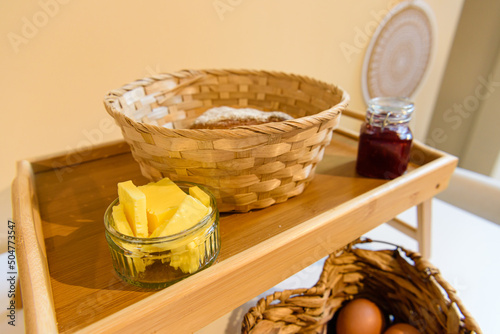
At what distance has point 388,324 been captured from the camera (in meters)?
0.67

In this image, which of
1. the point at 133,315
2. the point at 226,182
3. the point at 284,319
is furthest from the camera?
the point at 284,319

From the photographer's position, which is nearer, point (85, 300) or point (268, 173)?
point (85, 300)

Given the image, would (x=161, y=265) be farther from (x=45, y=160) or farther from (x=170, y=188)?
(x=45, y=160)

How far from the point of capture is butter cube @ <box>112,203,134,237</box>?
Result: 360 mm

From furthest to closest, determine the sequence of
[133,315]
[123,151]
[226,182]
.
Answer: [123,151]
[226,182]
[133,315]

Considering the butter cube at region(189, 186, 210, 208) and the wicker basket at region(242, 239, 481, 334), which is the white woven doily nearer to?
the wicker basket at region(242, 239, 481, 334)

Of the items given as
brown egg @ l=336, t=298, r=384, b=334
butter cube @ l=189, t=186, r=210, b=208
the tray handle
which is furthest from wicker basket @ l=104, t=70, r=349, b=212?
brown egg @ l=336, t=298, r=384, b=334

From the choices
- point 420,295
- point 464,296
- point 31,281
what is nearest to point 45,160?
point 31,281

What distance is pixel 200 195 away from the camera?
415 mm

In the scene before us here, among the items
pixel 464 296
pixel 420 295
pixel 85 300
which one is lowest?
pixel 464 296

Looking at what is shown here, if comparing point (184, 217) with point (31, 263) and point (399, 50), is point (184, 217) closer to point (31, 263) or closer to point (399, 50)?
point (31, 263)

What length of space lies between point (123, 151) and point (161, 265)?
421 millimetres

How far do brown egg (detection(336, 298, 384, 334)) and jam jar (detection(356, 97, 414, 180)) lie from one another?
26 centimetres

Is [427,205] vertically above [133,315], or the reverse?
[133,315]
